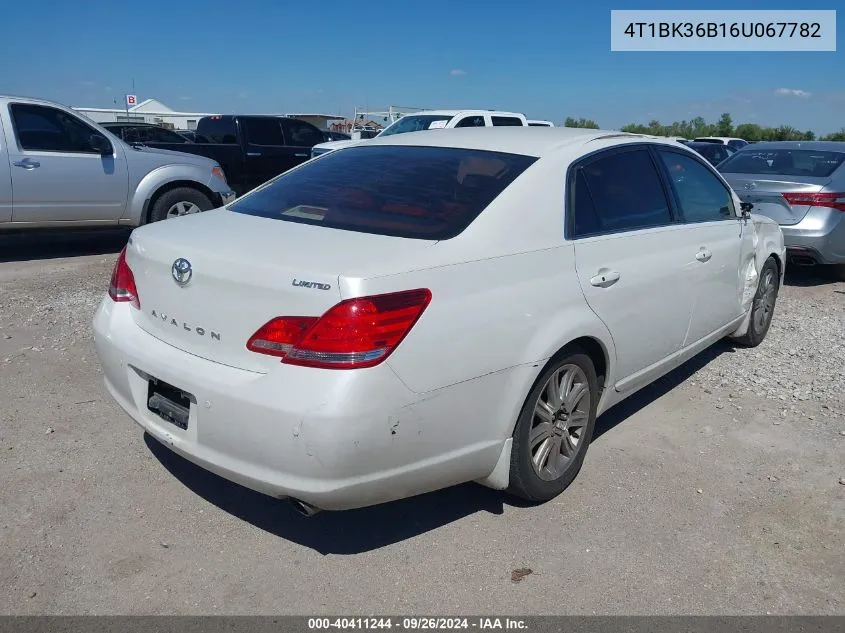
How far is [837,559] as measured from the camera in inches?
120

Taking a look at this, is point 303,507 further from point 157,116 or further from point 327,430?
point 157,116

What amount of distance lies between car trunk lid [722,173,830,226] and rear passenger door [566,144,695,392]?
14.0ft

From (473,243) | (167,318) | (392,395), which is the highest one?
(473,243)

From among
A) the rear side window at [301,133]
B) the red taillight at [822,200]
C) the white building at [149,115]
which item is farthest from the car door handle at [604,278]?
the white building at [149,115]

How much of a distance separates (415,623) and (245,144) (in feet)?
38.4

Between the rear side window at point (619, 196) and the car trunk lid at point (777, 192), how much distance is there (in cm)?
425

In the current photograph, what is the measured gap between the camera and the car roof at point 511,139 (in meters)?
3.54

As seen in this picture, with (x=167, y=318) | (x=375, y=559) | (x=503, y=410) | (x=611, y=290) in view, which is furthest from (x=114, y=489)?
(x=611, y=290)

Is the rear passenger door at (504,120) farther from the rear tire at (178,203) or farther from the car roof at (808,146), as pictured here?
the rear tire at (178,203)

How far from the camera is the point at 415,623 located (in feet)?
8.48

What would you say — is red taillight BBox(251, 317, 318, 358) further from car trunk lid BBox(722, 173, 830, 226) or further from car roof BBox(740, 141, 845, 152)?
car roof BBox(740, 141, 845, 152)

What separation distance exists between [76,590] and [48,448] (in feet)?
4.11

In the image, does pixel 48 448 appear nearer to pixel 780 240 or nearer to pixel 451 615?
pixel 451 615

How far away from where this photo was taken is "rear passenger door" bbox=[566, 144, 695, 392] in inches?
133
